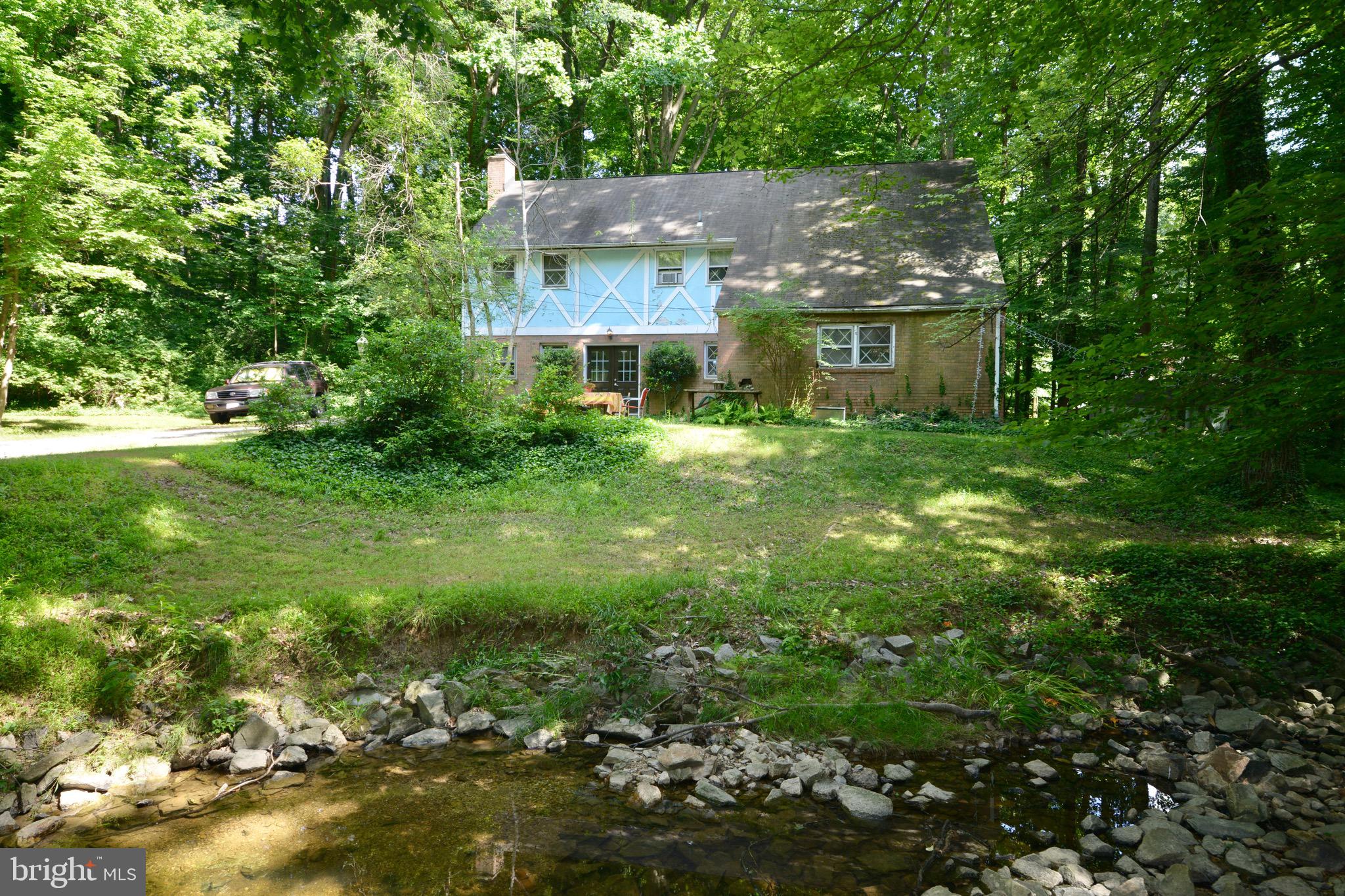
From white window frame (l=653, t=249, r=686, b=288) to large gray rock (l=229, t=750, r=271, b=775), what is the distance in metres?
18.6

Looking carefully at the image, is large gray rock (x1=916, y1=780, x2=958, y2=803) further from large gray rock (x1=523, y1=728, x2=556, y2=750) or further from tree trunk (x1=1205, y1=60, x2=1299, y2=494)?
tree trunk (x1=1205, y1=60, x2=1299, y2=494)

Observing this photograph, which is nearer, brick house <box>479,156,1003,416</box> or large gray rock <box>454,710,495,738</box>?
large gray rock <box>454,710,495,738</box>

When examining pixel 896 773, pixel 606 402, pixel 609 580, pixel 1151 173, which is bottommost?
pixel 896 773

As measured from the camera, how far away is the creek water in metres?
3.65

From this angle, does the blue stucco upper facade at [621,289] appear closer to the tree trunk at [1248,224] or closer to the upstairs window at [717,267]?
the upstairs window at [717,267]

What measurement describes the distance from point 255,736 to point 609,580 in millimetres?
3276

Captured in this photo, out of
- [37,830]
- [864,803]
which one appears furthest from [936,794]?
[37,830]

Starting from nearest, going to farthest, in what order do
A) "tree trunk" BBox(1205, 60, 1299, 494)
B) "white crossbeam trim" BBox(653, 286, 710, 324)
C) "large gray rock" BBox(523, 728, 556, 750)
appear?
"tree trunk" BBox(1205, 60, 1299, 494) → "large gray rock" BBox(523, 728, 556, 750) → "white crossbeam trim" BBox(653, 286, 710, 324)

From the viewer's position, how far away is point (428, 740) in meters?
5.17

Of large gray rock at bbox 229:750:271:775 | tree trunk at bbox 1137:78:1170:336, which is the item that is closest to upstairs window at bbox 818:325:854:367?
tree trunk at bbox 1137:78:1170:336

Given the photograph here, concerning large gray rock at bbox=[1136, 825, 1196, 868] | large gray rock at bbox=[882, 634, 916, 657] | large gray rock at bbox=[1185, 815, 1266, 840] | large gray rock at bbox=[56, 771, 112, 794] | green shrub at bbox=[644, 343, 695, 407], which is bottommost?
large gray rock at bbox=[1185, 815, 1266, 840]

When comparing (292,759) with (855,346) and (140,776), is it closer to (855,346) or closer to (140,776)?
(140,776)

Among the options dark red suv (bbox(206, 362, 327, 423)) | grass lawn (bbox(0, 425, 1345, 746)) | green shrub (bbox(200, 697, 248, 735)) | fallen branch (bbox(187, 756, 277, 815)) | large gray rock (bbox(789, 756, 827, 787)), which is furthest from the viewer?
dark red suv (bbox(206, 362, 327, 423))

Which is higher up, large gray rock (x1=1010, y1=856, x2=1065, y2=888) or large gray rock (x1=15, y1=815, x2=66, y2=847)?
large gray rock (x1=15, y1=815, x2=66, y2=847)
